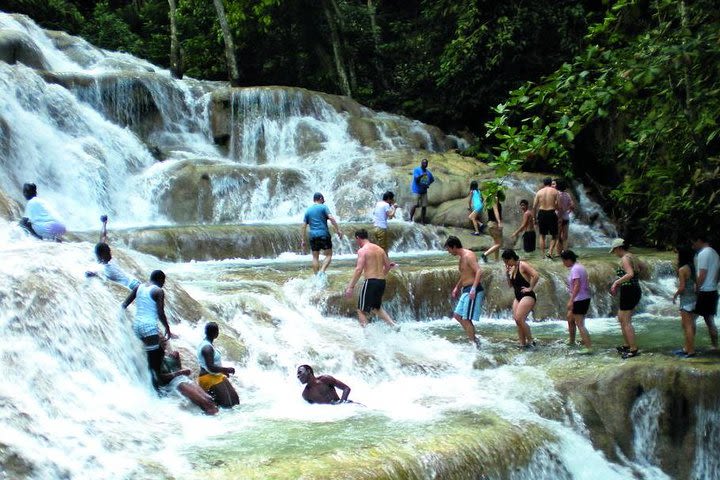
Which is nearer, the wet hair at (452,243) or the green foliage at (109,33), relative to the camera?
the wet hair at (452,243)

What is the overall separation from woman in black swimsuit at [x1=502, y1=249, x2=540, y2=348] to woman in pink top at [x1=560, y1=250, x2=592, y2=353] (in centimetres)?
48

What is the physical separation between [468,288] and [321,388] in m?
3.02

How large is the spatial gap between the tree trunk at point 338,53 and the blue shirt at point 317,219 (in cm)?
1618

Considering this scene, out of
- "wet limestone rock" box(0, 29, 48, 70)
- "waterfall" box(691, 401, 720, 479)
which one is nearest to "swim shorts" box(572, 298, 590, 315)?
"waterfall" box(691, 401, 720, 479)

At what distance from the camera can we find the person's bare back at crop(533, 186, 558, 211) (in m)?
15.6

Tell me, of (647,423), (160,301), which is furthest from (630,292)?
(160,301)

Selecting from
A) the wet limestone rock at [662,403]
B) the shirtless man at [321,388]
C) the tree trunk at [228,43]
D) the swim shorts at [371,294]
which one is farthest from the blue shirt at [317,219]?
the tree trunk at [228,43]

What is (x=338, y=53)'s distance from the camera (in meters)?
28.7

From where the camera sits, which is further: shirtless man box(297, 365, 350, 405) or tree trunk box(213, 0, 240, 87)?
tree trunk box(213, 0, 240, 87)

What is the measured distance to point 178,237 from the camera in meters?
16.0

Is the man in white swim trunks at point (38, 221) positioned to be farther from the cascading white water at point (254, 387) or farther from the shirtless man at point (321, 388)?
the shirtless man at point (321, 388)

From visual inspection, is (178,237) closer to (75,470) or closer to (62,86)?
(62,86)

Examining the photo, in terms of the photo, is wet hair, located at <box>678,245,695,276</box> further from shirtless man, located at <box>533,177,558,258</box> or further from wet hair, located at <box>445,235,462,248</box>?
shirtless man, located at <box>533,177,558,258</box>

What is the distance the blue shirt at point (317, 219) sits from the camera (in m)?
13.3
